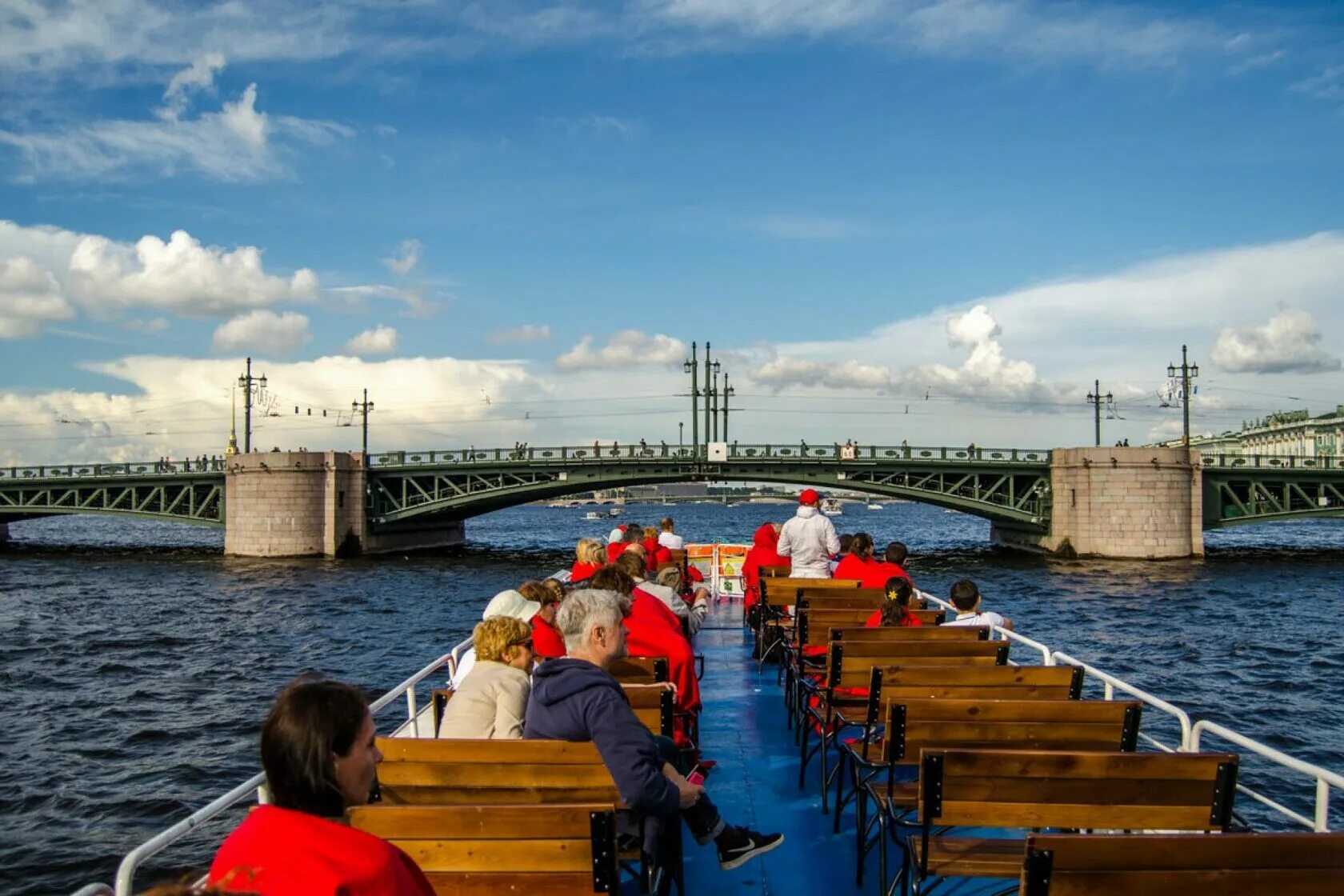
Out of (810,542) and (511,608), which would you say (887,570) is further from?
(511,608)

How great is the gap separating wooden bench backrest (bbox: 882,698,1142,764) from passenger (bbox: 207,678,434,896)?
3.26 meters

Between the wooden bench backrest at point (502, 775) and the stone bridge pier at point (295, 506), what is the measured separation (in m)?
50.9

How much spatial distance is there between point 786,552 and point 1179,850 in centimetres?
1008

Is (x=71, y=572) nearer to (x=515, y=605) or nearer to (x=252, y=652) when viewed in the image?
(x=252, y=652)

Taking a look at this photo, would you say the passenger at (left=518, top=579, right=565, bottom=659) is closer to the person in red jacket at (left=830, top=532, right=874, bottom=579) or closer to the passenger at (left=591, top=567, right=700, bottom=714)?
the passenger at (left=591, top=567, right=700, bottom=714)

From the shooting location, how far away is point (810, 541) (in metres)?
12.9

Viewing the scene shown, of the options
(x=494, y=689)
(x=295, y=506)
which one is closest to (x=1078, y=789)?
(x=494, y=689)

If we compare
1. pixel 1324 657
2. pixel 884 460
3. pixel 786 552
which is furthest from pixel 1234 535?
pixel 786 552

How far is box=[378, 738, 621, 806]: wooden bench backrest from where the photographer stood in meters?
4.41

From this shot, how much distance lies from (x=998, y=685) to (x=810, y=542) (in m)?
6.71

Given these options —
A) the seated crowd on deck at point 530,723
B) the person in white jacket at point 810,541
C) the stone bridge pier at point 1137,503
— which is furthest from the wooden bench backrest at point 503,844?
the stone bridge pier at point 1137,503

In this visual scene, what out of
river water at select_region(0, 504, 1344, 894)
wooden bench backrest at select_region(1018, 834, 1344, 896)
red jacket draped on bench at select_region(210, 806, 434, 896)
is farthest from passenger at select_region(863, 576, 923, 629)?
river water at select_region(0, 504, 1344, 894)

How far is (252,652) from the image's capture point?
26609 millimetres

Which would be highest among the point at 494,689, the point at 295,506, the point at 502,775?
the point at 494,689
